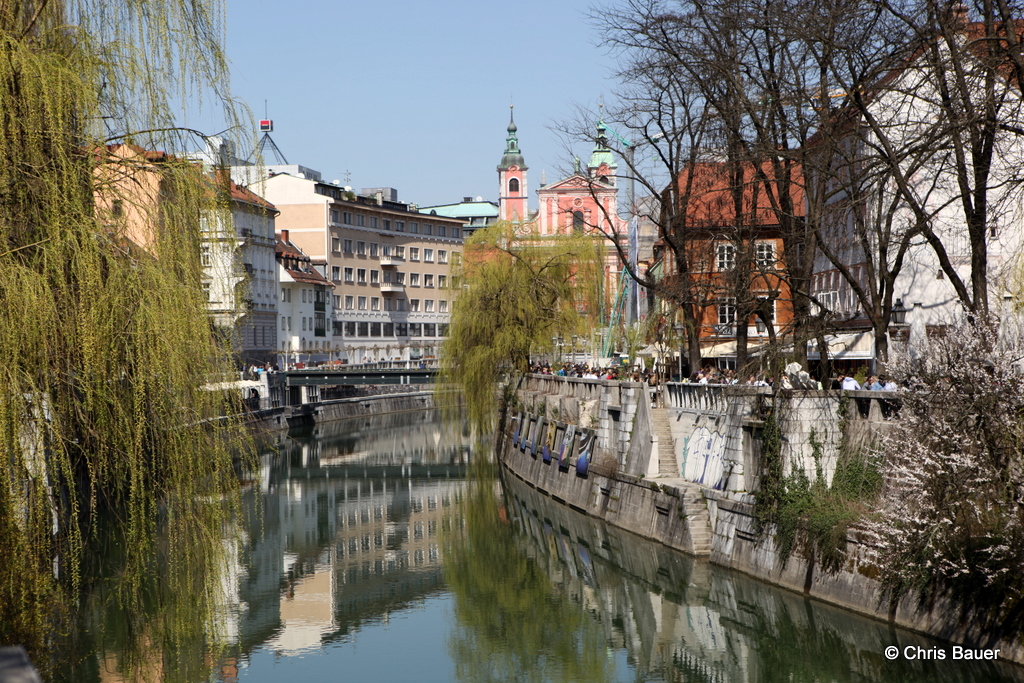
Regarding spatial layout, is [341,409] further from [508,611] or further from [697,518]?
[508,611]

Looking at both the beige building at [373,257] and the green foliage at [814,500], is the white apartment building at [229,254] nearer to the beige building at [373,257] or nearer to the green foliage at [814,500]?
the green foliage at [814,500]

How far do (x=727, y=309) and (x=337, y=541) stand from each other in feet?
60.9

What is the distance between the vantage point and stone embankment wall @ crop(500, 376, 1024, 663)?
1833 cm

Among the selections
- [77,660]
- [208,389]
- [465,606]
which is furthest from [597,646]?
[208,389]

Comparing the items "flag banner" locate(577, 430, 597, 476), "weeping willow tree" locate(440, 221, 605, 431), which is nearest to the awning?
"flag banner" locate(577, 430, 597, 476)

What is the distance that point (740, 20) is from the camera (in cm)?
2473

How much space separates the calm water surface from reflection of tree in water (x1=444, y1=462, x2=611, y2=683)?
50mm

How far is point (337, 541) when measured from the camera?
31.0 m

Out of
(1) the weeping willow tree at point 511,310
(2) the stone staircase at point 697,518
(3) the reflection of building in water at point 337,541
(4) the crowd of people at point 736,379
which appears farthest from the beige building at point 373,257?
(2) the stone staircase at point 697,518

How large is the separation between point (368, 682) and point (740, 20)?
50.0 ft

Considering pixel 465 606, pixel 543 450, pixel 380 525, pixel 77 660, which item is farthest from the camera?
pixel 543 450

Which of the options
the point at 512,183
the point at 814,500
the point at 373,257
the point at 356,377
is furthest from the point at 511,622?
the point at 512,183

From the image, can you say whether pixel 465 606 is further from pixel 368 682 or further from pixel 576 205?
pixel 576 205

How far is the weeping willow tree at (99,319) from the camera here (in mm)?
10180
